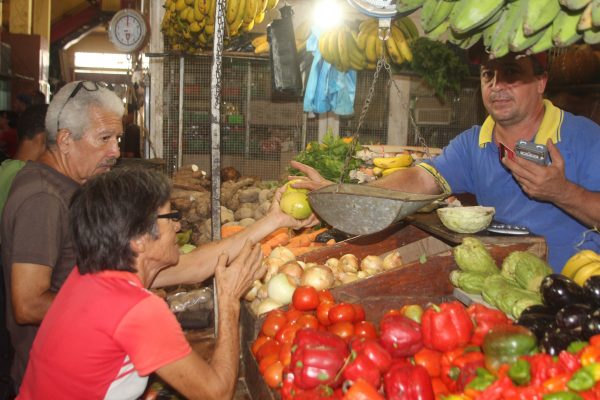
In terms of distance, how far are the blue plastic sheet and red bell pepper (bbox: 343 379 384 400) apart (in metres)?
6.29

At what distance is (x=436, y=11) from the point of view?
211 cm

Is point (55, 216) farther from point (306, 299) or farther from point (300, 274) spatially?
point (300, 274)

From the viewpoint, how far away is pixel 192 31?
7180mm

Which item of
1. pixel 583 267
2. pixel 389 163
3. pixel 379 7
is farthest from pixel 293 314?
pixel 389 163

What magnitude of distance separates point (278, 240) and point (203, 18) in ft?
12.0

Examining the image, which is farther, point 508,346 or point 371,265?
point 371,265

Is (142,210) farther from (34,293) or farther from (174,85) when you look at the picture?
(174,85)

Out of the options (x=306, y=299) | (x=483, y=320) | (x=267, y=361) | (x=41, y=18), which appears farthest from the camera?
(x=41, y=18)

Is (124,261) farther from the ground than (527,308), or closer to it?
farther from the ground

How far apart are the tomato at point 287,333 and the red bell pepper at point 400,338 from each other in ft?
1.51

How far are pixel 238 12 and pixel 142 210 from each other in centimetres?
520

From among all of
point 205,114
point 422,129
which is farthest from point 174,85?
point 422,129

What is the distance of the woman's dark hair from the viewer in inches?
80.4

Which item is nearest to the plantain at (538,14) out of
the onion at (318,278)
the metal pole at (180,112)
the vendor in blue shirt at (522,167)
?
the vendor in blue shirt at (522,167)
